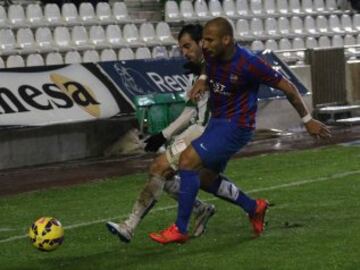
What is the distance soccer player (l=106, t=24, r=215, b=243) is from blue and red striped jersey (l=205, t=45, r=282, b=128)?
1.44 feet

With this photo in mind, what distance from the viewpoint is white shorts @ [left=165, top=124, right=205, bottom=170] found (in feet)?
28.7

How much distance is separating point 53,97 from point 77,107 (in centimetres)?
40

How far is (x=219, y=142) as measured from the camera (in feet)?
27.8

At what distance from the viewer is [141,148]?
1705 centimetres

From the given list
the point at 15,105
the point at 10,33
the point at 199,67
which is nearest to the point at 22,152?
the point at 15,105

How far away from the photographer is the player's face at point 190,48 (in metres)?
8.93

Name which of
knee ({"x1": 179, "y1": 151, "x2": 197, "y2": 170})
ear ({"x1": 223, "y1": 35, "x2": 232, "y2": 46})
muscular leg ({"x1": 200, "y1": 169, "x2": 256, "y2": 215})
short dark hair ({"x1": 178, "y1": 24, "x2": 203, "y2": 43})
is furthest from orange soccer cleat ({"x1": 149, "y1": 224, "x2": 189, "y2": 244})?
short dark hair ({"x1": 178, "y1": 24, "x2": 203, "y2": 43})

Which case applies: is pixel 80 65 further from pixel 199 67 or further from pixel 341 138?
pixel 199 67

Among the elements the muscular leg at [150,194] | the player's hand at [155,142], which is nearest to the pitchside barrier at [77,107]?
the player's hand at [155,142]

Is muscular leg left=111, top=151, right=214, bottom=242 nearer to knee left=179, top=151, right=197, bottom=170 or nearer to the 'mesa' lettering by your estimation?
knee left=179, top=151, right=197, bottom=170

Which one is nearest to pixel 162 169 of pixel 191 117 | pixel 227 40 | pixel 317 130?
pixel 191 117

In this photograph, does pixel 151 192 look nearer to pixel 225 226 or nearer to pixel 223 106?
pixel 223 106

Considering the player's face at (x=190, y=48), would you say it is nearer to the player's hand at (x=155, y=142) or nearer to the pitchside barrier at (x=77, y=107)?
the player's hand at (x=155, y=142)

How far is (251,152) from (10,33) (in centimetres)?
604
